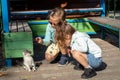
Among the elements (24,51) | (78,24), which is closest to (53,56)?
(24,51)

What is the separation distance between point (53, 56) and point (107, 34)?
363 cm

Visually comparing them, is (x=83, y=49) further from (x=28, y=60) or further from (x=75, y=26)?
(x=75, y=26)

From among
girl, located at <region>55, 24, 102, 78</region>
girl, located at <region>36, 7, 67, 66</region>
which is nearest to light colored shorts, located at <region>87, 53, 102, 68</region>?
girl, located at <region>55, 24, 102, 78</region>

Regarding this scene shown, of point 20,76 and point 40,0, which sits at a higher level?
point 40,0

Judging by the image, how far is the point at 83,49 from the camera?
205 inches

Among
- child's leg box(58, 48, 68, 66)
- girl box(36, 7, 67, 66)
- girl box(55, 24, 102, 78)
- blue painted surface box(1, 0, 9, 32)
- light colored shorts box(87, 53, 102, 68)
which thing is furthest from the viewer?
child's leg box(58, 48, 68, 66)

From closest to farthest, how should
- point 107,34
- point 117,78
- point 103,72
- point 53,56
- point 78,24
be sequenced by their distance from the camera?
point 117,78
point 103,72
point 53,56
point 78,24
point 107,34

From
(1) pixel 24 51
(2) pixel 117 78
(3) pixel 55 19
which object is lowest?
(2) pixel 117 78

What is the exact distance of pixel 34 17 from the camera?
8688 mm

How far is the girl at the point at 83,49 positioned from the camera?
520cm

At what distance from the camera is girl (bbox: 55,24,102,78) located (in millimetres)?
5203

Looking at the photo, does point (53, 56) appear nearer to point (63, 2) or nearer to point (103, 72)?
point (103, 72)

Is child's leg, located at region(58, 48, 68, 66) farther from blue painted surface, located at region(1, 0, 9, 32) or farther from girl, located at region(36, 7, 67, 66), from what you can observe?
blue painted surface, located at region(1, 0, 9, 32)

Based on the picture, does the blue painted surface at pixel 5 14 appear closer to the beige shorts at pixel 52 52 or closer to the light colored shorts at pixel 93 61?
the beige shorts at pixel 52 52
